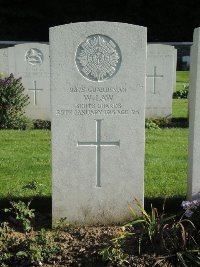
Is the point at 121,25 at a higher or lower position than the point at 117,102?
higher

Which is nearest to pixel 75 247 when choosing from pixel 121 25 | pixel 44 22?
pixel 121 25

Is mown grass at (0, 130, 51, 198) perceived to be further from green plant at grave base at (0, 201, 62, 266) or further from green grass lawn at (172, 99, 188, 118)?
green grass lawn at (172, 99, 188, 118)

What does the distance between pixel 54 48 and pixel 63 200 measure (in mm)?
1359

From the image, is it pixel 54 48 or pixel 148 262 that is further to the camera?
pixel 54 48

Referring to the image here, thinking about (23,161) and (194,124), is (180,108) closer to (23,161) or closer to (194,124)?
(23,161)

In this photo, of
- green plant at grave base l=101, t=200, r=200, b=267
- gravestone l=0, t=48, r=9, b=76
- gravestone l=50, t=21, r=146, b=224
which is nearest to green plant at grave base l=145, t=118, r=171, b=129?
gravestone l=0, t=48, r=9, b=76

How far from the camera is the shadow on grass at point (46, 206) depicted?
4.73m

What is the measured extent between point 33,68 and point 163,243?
270 inches

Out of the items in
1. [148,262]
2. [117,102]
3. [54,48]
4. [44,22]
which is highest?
[44,22]

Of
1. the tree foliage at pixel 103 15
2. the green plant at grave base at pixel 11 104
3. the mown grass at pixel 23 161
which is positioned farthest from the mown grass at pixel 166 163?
the tree foliage at pixel 103 15

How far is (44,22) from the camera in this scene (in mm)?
27766

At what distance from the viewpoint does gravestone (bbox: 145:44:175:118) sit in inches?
412

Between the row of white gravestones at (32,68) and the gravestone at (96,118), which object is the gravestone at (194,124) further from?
the row of white gravestones at (32,68)

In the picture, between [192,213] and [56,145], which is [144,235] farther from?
[56,145]
